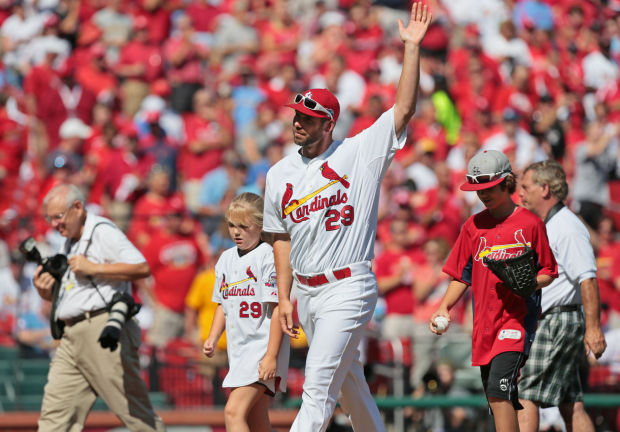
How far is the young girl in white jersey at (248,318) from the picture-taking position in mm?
7016

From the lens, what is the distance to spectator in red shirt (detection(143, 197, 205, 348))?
501 inches

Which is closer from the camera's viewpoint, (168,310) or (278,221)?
(278,221)

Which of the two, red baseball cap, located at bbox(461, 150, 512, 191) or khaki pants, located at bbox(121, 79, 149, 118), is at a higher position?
khaki pants, located at bbox(121, 79, 149, 118)

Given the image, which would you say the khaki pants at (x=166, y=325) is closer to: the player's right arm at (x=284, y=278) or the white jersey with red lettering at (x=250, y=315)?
the white jersey with red lettering at (x=250, y=315)

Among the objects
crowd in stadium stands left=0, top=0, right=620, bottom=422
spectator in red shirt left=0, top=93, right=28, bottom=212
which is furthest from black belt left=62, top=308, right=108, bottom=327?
spectator in red shirt left=0, top=93, right=28, bottom=212

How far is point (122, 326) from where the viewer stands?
7789mm

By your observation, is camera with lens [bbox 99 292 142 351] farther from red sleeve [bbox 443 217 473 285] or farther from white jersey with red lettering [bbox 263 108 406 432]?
red sleeve [bbox 443 217 473 285]

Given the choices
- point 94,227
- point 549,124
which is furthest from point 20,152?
point 94,227

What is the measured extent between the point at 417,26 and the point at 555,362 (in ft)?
8.56

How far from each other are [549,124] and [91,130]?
6.52m

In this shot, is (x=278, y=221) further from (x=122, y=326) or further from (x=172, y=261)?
(x=172, y=261)

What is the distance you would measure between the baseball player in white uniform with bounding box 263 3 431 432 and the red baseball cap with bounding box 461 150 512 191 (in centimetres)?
54

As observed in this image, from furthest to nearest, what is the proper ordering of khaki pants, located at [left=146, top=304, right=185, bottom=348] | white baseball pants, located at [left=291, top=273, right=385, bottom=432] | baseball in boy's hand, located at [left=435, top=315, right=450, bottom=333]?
khaki pants, located at [left=146, top=304, right=185, bottom=348], baseball in boy's hand, located at [left=435, top=315, right=450, bottom=333], white baseball pants, located at [left=291, top=273, right=385, bottom=432]

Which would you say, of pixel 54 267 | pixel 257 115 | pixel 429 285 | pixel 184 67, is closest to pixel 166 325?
pixel 429 285
